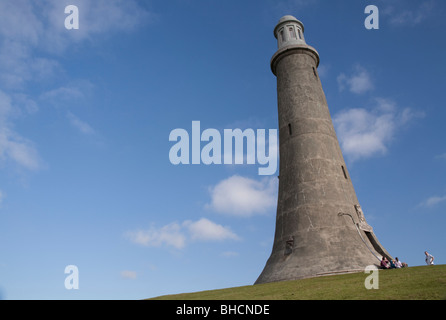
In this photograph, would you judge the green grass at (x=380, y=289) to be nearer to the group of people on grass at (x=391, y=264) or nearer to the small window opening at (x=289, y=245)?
the group of people on grass at (x=391, y=264)

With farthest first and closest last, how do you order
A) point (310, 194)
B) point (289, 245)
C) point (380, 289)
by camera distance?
point (310, 194) < point (289, 245) < point (380, 289)

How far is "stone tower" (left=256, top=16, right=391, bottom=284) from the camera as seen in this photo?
25984 millimetres

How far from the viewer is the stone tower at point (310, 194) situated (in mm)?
25984

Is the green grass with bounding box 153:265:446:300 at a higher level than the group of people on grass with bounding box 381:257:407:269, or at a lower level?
lower

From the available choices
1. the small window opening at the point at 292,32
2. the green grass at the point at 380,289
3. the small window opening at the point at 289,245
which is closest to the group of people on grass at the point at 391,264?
the green grass at the point at 380,289

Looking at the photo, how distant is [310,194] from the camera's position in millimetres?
28938

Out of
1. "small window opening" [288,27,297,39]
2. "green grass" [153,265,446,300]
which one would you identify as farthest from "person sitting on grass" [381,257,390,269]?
"small window opening" [288,27,297,39]

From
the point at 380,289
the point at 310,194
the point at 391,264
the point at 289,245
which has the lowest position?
the point at 380,289

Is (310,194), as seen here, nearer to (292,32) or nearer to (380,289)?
(380,289)

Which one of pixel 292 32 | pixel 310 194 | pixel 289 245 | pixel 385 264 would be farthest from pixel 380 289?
pixel 292 32

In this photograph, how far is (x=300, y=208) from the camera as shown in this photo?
94.6 feet

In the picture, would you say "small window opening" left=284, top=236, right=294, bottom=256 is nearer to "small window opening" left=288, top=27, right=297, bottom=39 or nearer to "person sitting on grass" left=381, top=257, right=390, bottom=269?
→ "person sitting on grass" left=381, top=257, right=390, bottom=269
